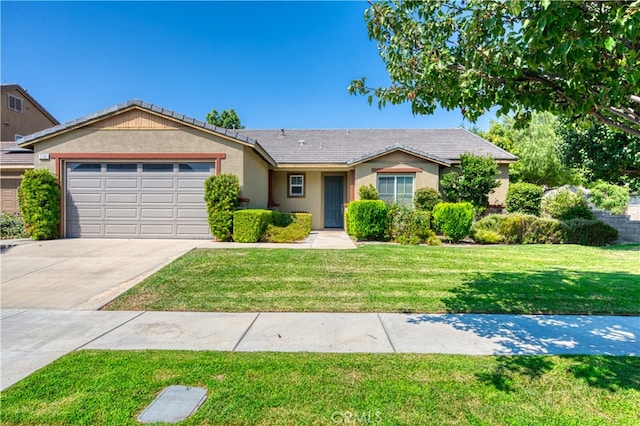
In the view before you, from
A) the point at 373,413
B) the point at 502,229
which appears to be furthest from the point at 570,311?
the point at 502,229

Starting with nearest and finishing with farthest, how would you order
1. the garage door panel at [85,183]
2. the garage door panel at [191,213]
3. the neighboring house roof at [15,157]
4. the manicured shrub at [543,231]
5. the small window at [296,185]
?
the garage door panel at [191,213] < the garage door panel at [85,183] < the manicured shrub at [543,231] < the neighboring house roof at [15,157] < the small window at [296,185]

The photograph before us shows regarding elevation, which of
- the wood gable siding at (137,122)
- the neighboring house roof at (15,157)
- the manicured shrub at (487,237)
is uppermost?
the wood gable siding at (137,122)

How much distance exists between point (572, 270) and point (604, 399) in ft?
21.6

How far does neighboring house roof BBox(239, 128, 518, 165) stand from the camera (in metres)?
17.3

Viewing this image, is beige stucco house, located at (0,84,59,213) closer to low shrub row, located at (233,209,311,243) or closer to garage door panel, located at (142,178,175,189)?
garage door panel, located at (142,178,175,189)

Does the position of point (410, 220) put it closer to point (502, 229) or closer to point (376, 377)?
point (502, 229)

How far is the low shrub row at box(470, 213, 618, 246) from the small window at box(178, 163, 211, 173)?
34.5 feet

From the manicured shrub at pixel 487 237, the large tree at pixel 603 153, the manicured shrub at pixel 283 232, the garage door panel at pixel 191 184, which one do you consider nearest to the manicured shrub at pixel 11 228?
the garage door panel at pixel 191 184

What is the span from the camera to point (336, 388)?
10.1 ft

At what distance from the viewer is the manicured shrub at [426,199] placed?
14.5m

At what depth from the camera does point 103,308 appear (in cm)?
560

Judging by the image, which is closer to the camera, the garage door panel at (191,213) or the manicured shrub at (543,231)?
the garage door panel at (191,213)

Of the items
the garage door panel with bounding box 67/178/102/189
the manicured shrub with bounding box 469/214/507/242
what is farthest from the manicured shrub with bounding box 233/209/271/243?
the manicured shrub with bounding box 469/214/507/242

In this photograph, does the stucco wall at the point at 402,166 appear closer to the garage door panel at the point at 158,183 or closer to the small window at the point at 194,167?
the small window at the point at 194,167
